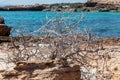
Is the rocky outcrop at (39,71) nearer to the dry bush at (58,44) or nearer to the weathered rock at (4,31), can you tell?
the dry bush at (58,44)

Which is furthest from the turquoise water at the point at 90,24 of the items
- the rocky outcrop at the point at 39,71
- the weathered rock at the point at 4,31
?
the weathered rock at the point at 4,31

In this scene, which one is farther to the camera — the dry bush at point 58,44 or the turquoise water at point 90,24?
the turquoise water at point 90,24

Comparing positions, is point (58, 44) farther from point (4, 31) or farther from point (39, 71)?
point (4, 31)

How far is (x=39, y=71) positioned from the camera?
20.3 ft

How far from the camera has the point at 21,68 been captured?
6.31 m

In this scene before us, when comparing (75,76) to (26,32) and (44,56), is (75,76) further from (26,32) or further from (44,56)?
(26,32)

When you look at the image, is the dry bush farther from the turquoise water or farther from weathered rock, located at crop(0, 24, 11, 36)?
weathered rock, located at crop(0, 24, 11, 36)

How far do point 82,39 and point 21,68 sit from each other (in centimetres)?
119

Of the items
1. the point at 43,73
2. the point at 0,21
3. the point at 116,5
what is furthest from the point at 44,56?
the point at 116,5

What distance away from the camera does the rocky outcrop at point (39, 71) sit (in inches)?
243

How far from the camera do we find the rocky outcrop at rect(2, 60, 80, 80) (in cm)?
618

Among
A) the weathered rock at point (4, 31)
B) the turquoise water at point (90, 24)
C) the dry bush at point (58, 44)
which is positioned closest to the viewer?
the dry bush at point (58, 44)

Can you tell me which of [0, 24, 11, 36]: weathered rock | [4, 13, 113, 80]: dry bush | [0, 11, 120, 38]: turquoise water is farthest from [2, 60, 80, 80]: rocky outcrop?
[0, 24, 11, 36]: weathered rock

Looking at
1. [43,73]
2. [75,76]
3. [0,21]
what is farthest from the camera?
[0,21]
